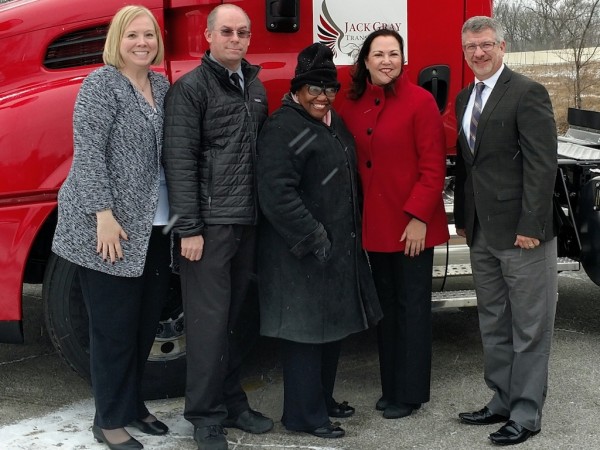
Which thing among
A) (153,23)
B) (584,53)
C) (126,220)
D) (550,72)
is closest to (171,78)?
(153,23)

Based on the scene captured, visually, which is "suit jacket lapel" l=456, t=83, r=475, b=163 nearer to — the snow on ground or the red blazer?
the red blazer

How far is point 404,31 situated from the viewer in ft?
13.3

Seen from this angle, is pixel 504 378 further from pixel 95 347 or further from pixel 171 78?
pixel 171 78

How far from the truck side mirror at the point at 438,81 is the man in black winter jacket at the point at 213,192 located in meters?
1.03

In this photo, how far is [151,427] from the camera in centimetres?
357

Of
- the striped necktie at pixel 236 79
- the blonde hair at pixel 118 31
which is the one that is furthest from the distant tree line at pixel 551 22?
the blonde hair at pixel 118 31

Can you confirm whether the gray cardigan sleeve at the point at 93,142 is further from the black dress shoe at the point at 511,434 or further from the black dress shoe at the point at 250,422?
the black dress shoe at the point at 511,434

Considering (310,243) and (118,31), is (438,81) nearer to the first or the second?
(310,243)

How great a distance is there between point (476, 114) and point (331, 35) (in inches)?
34.3

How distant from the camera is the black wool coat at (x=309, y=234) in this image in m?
3.27

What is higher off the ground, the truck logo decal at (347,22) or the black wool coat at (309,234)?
the truck logo decal at (347,22)

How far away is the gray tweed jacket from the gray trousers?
4.57ft

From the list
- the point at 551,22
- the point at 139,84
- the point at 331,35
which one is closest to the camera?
the point at 139,84

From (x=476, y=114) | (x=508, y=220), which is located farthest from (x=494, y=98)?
(x=508, y=220)
